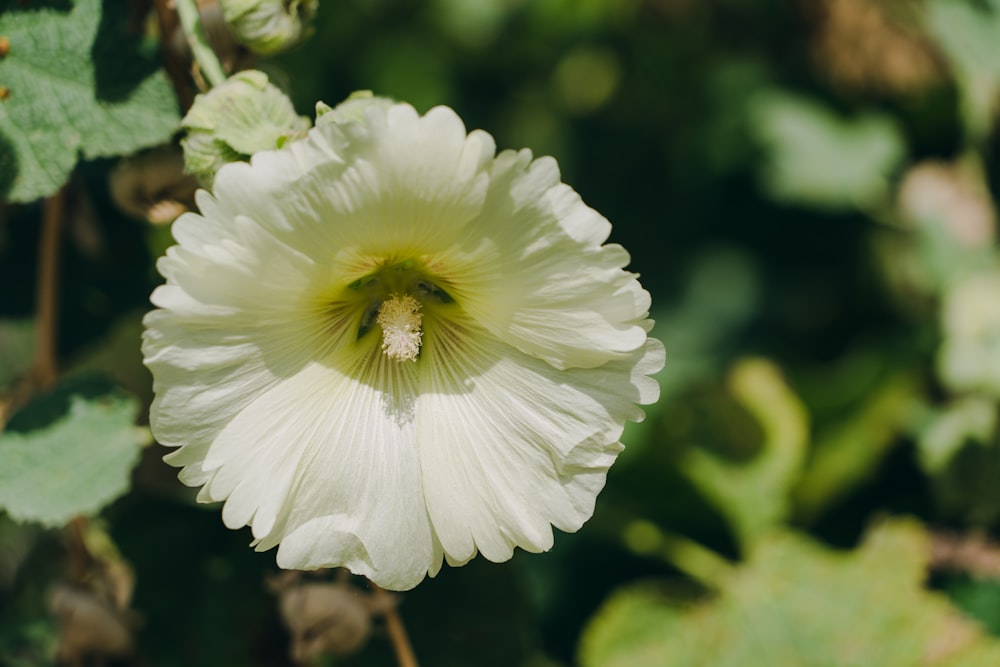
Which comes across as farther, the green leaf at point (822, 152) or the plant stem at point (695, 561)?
the green leaf at point (822, 152)

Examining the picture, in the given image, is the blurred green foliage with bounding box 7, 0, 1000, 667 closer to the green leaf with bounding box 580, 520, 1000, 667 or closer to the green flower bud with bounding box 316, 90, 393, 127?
the green leaf with bounding box 580, 520, 1000, 667

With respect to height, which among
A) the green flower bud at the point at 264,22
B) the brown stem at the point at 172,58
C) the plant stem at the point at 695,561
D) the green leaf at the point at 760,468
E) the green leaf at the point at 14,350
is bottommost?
the green leaf at the point at 14,350

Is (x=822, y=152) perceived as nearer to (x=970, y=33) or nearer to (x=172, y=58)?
(x=970, y=33)

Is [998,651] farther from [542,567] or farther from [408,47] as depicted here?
[408,47]

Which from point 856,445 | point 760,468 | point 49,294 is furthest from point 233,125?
point 856,445

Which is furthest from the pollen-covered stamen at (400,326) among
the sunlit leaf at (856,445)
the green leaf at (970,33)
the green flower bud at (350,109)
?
the green leaf at (970,33)

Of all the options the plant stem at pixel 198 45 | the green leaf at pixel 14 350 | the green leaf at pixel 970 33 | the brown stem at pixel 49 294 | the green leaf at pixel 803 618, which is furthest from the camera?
the green leaf at pixel 14 350

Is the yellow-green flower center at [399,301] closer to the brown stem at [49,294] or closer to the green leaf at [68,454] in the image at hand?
the green leaf at [68,454]
